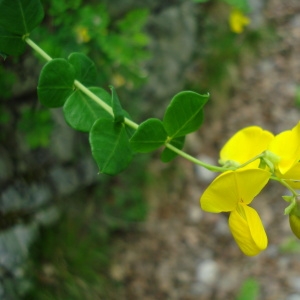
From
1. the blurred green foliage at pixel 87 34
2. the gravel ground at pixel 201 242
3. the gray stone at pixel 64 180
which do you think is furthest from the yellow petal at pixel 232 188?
the gravel ground at pixel 201 242

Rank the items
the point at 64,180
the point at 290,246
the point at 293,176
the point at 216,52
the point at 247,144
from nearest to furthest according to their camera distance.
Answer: the point at 293,176 → the point at 247,144 → the point at 64,180 → the point at 290,246 → the point at 216,52

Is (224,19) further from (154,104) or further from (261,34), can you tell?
(154,104)

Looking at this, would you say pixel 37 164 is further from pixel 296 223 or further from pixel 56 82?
pixel 296 223

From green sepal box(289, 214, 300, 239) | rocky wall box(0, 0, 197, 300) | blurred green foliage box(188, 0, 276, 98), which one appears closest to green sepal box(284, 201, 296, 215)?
green sepal box(289, 214, 300, 239)

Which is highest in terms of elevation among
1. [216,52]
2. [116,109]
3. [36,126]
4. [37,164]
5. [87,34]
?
[116,109]

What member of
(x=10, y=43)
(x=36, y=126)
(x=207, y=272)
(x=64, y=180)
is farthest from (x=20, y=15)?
(x=207, y=272)

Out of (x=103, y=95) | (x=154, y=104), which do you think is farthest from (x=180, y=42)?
(x=103, y=95)

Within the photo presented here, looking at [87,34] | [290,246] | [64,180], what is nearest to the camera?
[87,34]
